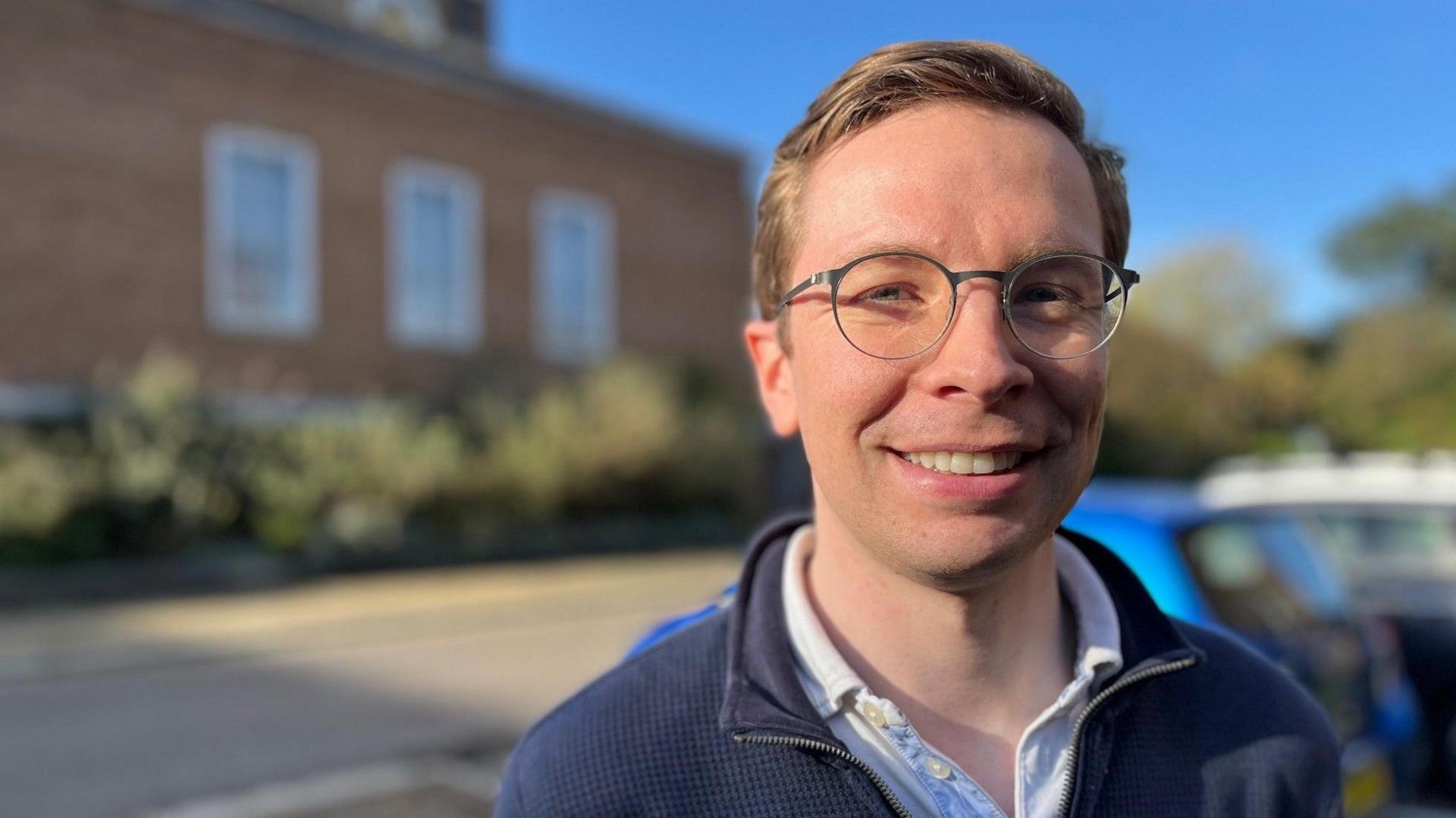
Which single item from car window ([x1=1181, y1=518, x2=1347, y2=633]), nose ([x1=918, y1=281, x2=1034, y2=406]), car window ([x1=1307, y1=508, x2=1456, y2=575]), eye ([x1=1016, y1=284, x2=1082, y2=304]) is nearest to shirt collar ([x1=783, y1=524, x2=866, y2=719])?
nose ([x1=918, y1=281, x2=1034, y2=406])

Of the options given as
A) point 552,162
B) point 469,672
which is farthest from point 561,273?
point 469,672

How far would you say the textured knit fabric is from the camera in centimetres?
129

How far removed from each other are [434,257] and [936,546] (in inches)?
729

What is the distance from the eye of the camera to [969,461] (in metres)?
1.28

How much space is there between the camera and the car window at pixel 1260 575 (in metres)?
4.32

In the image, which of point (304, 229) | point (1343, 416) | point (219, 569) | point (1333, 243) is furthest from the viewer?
point (1333, 243)

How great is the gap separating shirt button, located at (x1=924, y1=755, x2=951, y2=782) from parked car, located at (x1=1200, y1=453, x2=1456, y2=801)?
4.60 m

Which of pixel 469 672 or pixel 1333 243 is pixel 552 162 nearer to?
pixel 469 672

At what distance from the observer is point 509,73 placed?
19.7m

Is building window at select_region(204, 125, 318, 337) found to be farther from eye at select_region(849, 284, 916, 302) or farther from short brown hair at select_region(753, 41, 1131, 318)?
eye at select_region(849, 284, 916, 302)

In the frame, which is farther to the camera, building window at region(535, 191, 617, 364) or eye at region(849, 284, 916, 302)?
building window at region(535, 191, 617, 364)

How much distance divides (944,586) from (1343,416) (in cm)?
2822

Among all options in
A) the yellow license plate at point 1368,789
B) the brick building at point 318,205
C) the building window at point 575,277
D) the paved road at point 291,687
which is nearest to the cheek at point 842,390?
the yellow license plate at point 1368,789

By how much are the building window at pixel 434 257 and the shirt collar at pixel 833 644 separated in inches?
689
